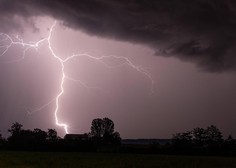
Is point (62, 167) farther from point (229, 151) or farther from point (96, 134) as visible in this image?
point (96, 134)

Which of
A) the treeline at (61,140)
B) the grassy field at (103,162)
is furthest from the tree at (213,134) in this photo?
the grassy field at (103,162)

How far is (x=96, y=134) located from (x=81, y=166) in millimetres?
70103

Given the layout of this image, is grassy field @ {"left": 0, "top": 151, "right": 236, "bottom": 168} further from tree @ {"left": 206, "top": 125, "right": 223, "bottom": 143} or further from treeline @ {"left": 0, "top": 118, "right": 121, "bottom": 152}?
tree @ {"left": 206, "top": 125, "right": 223, "bottom": 143}

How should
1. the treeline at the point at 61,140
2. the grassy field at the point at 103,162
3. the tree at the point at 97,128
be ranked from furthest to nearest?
1. the tree at the point at 97,128
2. the treeline at the point at 61,140
3. the grassy field at the point at 103,162

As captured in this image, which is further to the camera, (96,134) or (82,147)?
(96,134)

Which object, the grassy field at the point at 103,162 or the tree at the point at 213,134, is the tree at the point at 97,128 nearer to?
the tree at the point at 213,134

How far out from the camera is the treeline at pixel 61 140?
62.5m

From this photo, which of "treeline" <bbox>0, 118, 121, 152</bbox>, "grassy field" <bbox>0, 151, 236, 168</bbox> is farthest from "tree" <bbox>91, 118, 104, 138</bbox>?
"grassy field" <bbox>0, 151, 236, 168</bbox>

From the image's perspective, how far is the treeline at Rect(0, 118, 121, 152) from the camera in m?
62.5

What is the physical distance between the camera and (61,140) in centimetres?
6788

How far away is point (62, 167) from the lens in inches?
1172

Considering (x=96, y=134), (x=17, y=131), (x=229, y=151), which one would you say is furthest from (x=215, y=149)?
(x=17, y=131)

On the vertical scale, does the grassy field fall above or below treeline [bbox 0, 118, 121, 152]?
below

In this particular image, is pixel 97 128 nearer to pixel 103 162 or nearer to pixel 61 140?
pixel 61 140
